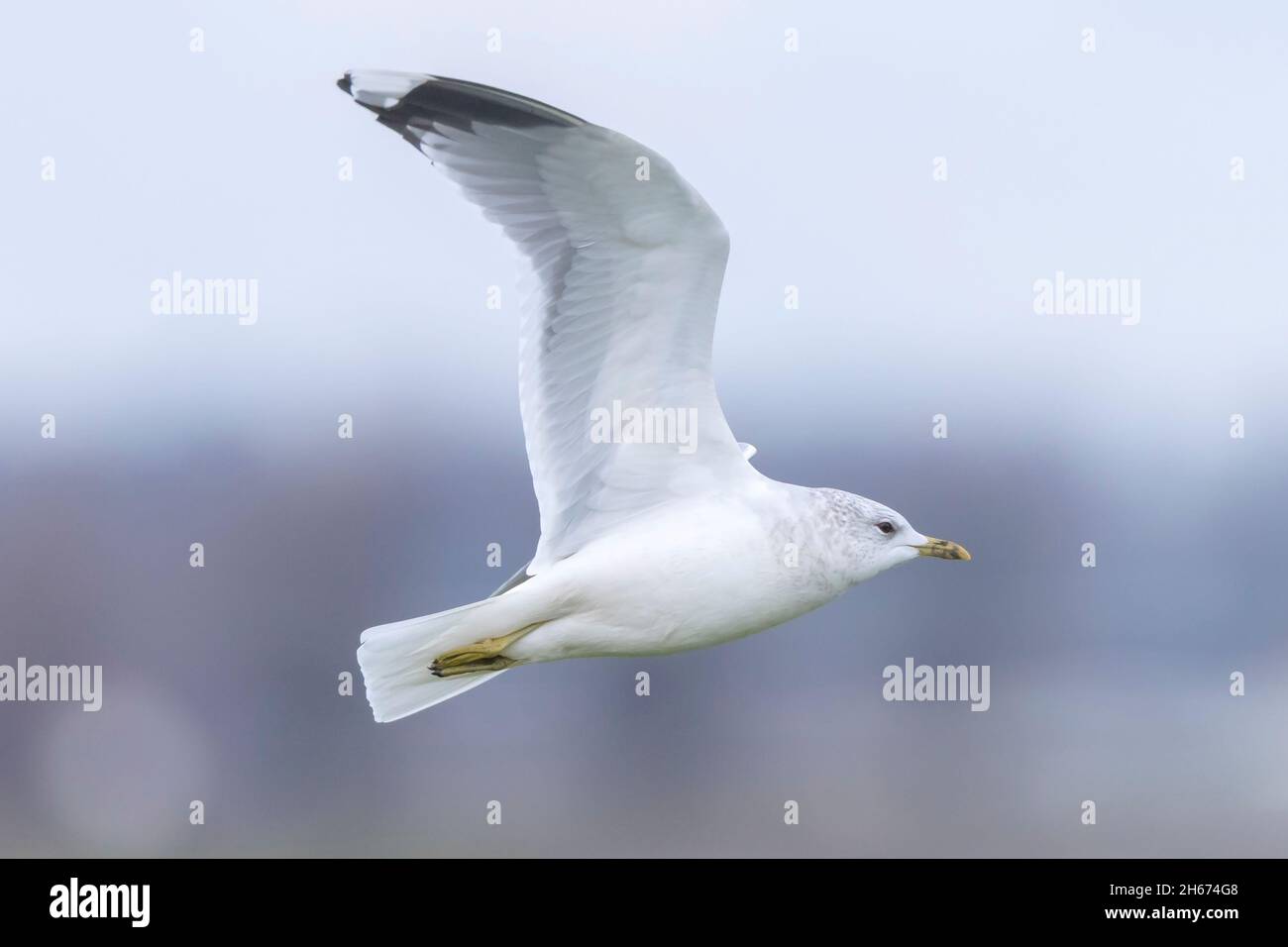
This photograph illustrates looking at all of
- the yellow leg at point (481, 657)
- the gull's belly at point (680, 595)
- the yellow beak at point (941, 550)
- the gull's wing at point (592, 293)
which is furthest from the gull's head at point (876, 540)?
the yellow leg at point (481, 657)

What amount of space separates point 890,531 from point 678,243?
0.64 metres

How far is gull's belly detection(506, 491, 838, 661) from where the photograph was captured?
8.44 feet

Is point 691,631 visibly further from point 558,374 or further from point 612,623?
point 558,374

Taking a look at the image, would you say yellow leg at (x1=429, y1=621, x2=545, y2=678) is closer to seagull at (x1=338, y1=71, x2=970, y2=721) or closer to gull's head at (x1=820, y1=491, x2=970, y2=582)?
seagull at (x1=338, y1=71, x2=970, y2=721)

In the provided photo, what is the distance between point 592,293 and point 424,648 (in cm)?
68

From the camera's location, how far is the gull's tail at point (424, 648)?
2.58 meters

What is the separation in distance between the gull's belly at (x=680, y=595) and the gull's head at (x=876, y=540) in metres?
0.10

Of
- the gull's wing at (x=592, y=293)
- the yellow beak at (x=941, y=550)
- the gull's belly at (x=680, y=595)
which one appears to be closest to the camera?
the gull's wing at (x=592, y=293)

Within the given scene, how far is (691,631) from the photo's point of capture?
8.45 ft

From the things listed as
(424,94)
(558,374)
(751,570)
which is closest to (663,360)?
(558,374)

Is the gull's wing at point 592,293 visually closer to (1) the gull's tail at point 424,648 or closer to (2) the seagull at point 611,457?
(2) the seagull at point 611,457

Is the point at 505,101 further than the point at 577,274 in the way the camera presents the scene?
No

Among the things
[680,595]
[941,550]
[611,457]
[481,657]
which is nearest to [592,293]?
[611,457]

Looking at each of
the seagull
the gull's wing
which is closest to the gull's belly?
the seagull
